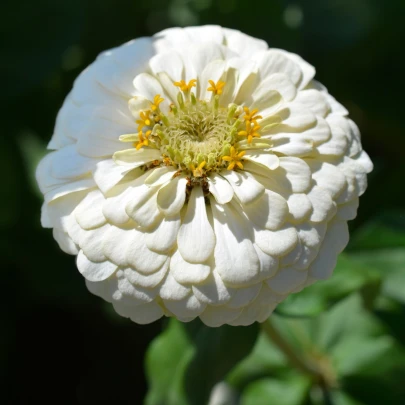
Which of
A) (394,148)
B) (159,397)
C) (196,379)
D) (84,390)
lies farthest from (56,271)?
(394,148)

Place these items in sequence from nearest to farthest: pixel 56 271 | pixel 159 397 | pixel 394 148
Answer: pixel 159 397 < pixel 56 271 < pixel 394 148

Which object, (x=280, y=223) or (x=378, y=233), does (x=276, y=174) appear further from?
(x=378, y=233)

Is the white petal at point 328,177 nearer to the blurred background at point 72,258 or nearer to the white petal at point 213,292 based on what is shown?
the white petal at point 213,292

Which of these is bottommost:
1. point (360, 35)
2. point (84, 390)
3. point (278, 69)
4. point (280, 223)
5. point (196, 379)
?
point (84, 390)

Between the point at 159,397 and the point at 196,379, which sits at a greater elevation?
the point at 196,379

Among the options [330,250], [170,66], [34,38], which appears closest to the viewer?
[330,250]

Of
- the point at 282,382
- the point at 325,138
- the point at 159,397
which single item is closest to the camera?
the point at 325,138

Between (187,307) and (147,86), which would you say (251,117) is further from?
(187,307)

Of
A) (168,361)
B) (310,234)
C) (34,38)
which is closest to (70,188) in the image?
(310,234)
